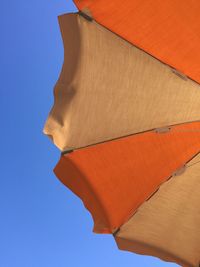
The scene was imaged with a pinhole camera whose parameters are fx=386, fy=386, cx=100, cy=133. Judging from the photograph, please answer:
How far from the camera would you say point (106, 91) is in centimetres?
377

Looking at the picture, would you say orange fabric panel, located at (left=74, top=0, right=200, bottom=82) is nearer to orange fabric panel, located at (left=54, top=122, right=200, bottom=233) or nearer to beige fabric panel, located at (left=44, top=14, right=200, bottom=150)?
beige fabric panel, located at (left=44, top=14, right=200, bottom=150)

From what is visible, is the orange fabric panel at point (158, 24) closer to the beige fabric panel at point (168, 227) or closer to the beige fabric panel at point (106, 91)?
the beige fabric panel at point (106, 91)

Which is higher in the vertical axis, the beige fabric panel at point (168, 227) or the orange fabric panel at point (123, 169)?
the orange fabric panel at point (123, 169)

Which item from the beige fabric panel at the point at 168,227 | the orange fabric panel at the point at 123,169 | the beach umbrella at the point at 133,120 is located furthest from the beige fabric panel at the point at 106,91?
the beige fabric panel at the point at 168,227

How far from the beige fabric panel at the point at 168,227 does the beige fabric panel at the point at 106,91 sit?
0.81 meters

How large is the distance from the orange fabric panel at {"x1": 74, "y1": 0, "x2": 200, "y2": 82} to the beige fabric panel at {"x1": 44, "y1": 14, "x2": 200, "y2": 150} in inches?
3.8

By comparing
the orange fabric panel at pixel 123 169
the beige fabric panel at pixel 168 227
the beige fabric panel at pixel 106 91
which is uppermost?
the beige fabric panel at pixel 106 91

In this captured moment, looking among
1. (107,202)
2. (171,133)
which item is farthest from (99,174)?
(171,133)

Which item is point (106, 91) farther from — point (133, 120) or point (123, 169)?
point (123, 169)

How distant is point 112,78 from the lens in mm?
3750

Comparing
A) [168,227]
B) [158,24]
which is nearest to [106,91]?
[158,24]

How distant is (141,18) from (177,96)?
1.01 meters

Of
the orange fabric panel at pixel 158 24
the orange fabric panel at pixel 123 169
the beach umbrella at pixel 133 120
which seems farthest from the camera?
the orange fabric panel at pixel 123 169

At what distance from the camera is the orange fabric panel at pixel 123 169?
395 centimetres
